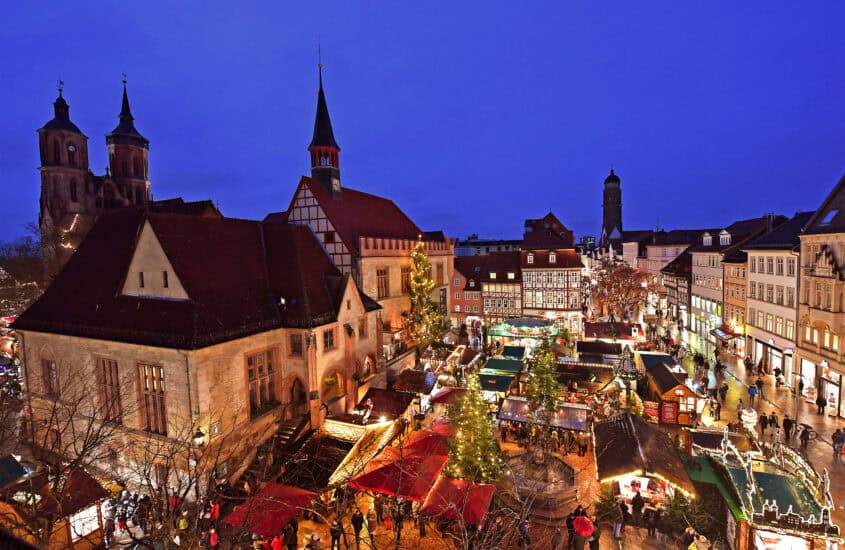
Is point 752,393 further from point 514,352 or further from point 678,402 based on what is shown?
point 514,352

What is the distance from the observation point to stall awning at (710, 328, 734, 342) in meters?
39.3

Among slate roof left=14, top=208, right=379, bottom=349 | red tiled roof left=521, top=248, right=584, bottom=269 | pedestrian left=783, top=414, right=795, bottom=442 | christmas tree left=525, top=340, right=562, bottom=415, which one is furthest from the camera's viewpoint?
red tiled roof left=521, top=248, right=584, bottom=269

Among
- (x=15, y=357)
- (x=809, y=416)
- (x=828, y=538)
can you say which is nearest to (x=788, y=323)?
(x=809, y=416)

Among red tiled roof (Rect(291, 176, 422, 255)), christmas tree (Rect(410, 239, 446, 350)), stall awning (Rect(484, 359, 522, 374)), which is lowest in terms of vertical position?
stall awning (Rect(484, 359, 522, 374))

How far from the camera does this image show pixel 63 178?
50.3 m

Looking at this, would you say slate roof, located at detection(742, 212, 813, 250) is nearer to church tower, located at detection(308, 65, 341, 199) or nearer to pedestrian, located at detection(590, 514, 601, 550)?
pedestrian, located at detection(590, 514, 601, 550)

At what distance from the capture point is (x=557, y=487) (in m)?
18.2

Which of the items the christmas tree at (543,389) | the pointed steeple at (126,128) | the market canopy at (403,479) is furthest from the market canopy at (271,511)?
the pointed steeple at (126,128)

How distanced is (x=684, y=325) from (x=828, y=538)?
167ft

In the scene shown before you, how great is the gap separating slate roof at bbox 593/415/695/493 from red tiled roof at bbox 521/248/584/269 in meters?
34.3

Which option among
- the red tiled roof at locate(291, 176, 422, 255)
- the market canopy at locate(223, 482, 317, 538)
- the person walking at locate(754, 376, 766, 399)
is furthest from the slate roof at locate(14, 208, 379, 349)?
the person walking at locate(754, 376, 766, 399)

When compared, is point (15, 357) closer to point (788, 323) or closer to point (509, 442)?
point (509, 442)

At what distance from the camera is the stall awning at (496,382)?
26956mm

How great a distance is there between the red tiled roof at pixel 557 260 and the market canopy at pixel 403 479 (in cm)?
3842
